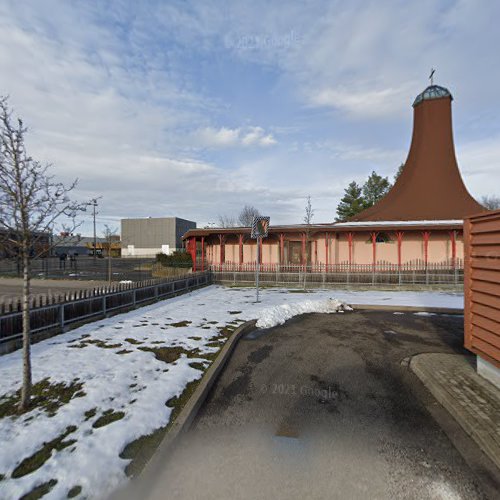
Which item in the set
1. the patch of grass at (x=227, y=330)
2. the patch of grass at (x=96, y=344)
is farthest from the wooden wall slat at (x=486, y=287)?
the patch of grass at (x=96, y=344)

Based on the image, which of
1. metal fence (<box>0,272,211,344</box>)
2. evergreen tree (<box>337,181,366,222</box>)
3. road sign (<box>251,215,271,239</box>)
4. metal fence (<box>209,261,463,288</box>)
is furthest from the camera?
evergreen tree (<box>337,181,366,222</box>)

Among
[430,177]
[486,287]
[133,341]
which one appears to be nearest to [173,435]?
[133,341]

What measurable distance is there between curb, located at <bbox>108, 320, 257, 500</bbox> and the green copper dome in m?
28.6

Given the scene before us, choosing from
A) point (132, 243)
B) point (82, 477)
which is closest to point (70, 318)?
point (82, 477)

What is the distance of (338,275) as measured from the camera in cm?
1692

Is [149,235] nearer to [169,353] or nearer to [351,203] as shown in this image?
[351,203]

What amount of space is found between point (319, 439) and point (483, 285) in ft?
12.5

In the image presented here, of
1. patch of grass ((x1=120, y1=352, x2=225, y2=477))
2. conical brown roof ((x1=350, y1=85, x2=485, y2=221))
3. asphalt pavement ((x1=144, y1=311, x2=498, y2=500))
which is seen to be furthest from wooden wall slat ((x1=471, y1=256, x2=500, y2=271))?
conical brown roof ((x1=350, y1=85, x2=485, y2=221))

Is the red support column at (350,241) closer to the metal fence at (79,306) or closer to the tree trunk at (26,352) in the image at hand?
the metal fence at (79,306)

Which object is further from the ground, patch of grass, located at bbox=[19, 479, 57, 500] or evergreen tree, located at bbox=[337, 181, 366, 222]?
evergreen tree, located at bbox=[337, 181, 366, 222]

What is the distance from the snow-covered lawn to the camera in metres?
2.77

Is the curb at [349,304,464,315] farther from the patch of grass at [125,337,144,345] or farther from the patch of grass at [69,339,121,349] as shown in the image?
the patch of grass at [69,339,121,349]

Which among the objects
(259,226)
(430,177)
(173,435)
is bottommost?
(173,435)

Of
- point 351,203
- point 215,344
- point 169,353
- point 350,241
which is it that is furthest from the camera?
point 351,203
